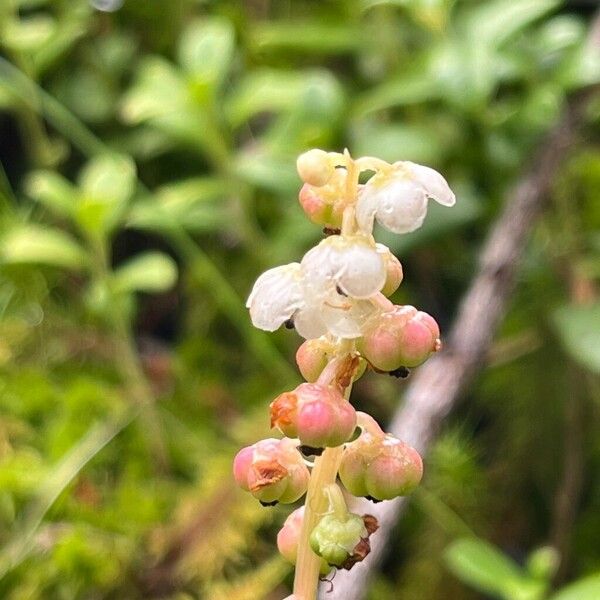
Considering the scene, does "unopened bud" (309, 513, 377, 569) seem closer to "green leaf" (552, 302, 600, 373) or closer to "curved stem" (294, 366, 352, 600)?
"curved stem" (294, 366, 352, 600)

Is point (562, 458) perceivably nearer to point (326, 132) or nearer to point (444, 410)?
point (444, 410)

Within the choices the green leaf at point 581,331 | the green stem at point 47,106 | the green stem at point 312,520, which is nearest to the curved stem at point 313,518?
the green stem at point 312,520

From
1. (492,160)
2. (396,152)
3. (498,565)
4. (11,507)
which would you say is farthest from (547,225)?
(11,507)

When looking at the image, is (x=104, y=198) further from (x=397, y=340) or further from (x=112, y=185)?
(x=397, y=340)

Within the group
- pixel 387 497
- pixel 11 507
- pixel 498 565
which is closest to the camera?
pixel 387 497

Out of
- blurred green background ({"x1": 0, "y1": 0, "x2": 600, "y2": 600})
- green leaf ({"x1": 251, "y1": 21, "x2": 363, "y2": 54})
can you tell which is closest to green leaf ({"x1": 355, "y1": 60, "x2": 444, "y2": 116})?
blurred green background ({"x1": 0, "y1": 0, "x2": 600, "y2": 600})

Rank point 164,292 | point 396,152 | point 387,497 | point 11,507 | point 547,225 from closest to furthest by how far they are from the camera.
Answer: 1. point 387,497
2. point 11,507
3. point 396,152
4. point 547,225
5. point 164,292
